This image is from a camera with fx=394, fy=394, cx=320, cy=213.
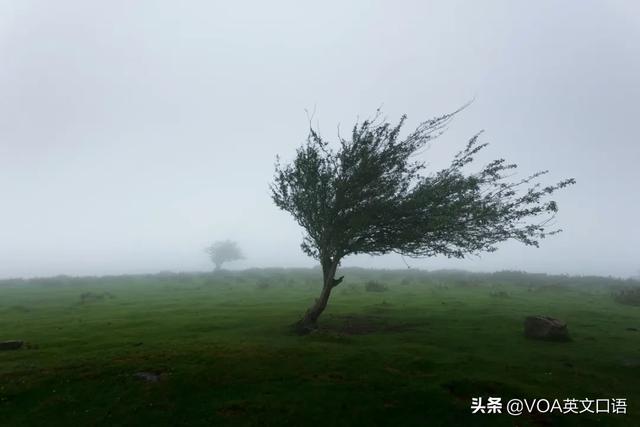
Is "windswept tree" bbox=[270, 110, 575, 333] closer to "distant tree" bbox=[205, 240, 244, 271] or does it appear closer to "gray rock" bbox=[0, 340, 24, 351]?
"gray rock" bbox=[0, 340, 24, 351]

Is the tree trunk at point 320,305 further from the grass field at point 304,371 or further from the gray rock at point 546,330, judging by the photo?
the gray rock at point 546,330

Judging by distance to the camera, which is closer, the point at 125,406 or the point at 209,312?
the point at 125,406

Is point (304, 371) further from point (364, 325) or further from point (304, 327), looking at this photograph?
point (364, 325)

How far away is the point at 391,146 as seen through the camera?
98.8 ft

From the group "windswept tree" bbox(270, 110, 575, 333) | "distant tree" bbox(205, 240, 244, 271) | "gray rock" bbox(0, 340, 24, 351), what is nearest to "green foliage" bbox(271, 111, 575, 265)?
"windswept tree" bbox(270, 110, 575, 333)

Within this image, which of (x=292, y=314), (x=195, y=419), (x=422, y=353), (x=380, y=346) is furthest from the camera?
(x=292, y=314)

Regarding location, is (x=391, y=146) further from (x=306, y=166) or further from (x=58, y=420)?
(x=58, y=420)

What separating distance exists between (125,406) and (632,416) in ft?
67.3

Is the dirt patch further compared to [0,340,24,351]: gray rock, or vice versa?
the dirt patch

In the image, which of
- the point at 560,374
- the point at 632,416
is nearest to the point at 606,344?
the point at 560,374

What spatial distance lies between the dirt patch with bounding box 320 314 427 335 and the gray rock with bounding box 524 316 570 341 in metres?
8.18

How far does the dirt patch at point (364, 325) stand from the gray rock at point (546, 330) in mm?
8180

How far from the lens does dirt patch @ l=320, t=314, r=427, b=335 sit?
101 feet

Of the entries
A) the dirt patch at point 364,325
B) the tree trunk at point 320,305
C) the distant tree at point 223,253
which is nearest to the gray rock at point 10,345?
the tree trunk at point 320,305
